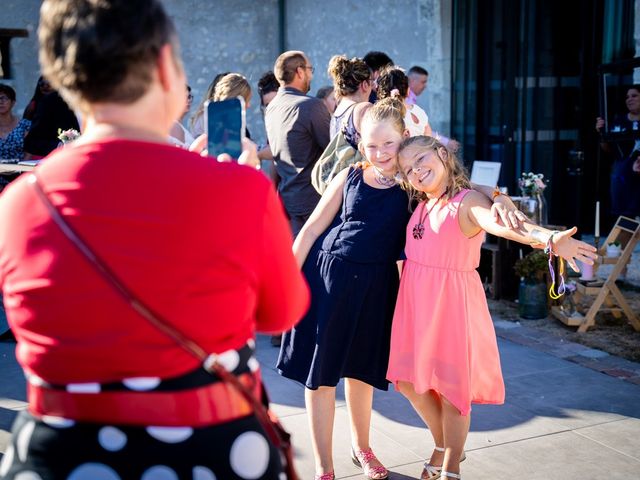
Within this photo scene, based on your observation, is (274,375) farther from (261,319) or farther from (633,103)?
(633,103)

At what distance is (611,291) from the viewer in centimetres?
600

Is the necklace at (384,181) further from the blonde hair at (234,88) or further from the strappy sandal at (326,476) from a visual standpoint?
the blonde hair at (234,88)

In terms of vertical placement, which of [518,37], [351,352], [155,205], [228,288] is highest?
[518,37]

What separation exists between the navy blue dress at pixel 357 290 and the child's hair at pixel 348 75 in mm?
1513

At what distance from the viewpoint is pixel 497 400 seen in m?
3.32

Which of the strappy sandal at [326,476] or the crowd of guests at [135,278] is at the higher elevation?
the crowd of guests at [135,278]

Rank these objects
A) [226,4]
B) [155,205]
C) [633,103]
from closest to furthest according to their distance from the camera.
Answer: [155,205] → [633,103] → [226,4]

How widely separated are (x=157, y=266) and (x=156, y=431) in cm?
30

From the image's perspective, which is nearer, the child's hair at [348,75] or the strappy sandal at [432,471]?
the strappy sandal at [432,471]

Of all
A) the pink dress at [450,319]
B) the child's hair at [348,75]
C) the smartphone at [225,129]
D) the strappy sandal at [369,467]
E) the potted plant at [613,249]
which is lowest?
the strappy sandal at [369,467]

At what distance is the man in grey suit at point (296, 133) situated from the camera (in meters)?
5.65

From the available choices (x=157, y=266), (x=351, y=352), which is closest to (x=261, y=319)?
(x=157, y=266)

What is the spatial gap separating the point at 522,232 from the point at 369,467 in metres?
1.34

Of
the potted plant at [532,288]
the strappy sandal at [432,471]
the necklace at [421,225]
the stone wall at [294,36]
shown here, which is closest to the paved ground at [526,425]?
the strappy sandal at [432,471]
